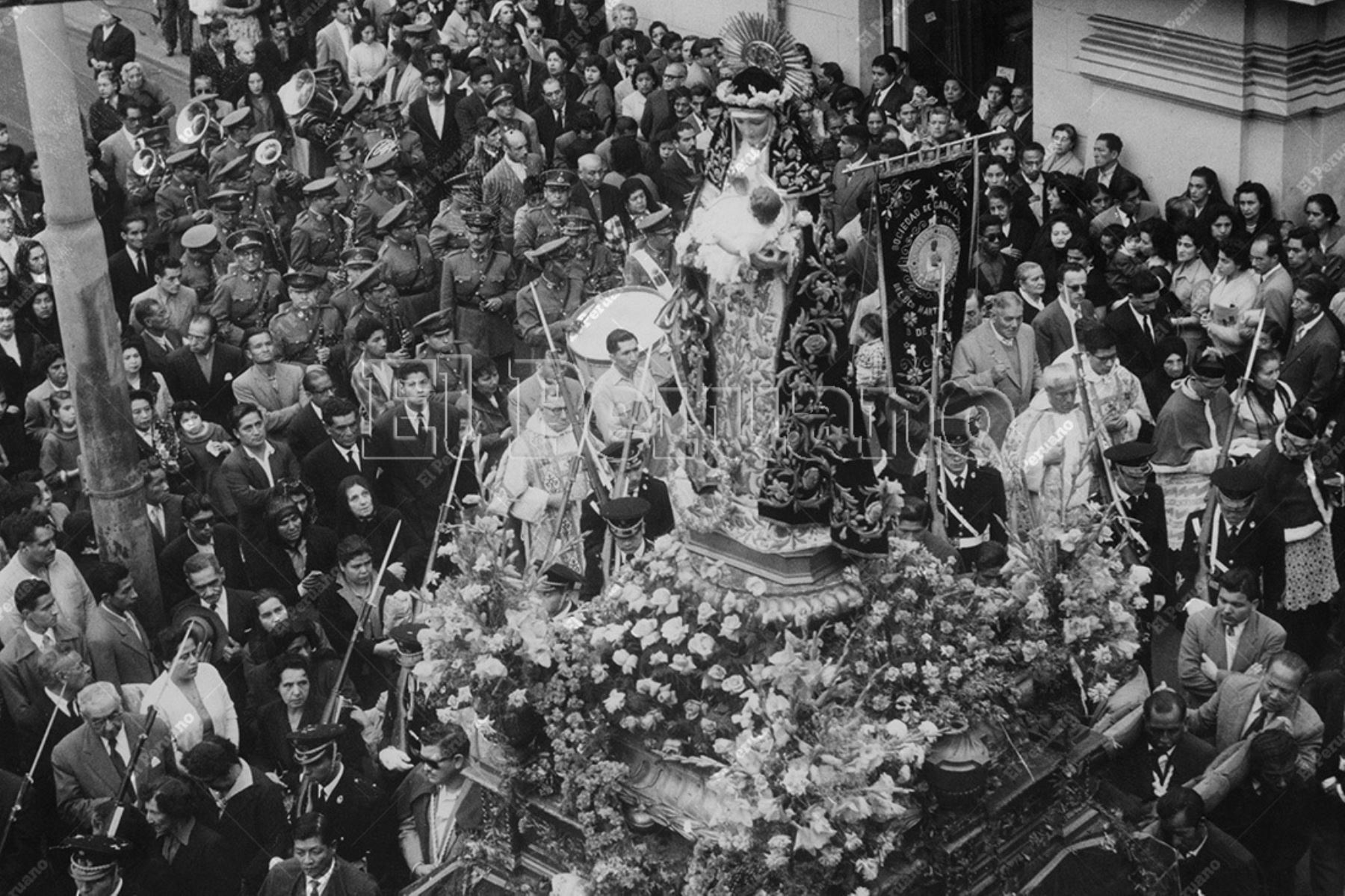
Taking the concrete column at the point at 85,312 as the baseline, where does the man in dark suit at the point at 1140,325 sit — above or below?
below

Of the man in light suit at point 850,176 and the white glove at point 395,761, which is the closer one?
the white glove at point 395,761

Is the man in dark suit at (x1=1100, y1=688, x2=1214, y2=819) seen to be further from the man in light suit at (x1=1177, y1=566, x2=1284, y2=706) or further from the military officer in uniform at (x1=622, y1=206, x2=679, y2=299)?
the military officer in uniform at (x1=622, y1=206, x2=679, y2=299)

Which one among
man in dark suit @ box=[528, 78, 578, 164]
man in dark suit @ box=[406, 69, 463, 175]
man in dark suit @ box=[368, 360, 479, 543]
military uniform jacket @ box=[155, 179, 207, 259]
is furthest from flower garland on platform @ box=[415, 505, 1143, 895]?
man in dark suit @ box=[406, 69, 463, 175]

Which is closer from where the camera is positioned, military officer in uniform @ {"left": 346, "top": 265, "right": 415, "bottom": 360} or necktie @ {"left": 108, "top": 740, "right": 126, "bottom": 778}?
necktie @ {"left": 108, "top": 740, "right": 126, "bottom": 778}

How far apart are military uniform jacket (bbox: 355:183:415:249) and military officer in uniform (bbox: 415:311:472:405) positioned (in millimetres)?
2238

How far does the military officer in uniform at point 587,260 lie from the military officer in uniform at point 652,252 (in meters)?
0.32

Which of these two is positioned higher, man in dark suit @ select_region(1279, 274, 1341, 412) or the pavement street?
man in dark suit @ select_region(1279, 274, 1341, 412)

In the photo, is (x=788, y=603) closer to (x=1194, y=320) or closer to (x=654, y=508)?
(x=654, y=508)

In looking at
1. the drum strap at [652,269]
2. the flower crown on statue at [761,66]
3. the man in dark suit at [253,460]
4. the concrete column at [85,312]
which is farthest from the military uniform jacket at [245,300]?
the flower crown on statue at [761,66]

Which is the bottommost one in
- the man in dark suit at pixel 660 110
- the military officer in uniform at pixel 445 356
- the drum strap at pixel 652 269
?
the man in dark suit at pixel 660 110

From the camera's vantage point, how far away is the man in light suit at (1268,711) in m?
11.1

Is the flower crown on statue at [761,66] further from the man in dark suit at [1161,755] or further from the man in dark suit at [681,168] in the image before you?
the man in dark suit at [681,168]

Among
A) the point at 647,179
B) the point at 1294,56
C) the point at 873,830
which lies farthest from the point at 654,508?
the point at 1294,56

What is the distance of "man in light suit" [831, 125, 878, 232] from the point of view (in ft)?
56.9
